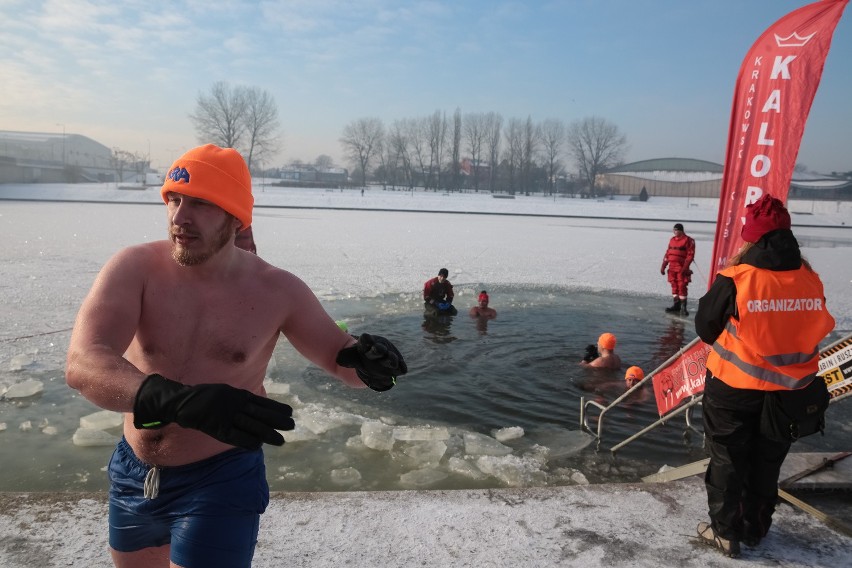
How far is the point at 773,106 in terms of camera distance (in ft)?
13.0

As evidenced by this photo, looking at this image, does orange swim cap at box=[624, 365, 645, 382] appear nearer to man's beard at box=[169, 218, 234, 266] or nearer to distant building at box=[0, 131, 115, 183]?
man's beard at box=[169, 218, 234, 266]

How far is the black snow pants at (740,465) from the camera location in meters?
2.73

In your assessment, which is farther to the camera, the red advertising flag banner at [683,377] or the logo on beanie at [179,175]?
the red advertising flag banner at [683,377]

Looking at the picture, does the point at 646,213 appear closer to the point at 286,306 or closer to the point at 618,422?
the point at 618,422

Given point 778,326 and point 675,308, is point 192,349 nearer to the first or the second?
point 778,326

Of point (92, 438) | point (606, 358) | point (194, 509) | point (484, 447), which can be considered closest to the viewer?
point (194, 509)

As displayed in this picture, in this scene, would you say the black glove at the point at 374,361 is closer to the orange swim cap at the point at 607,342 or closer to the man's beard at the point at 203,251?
the man's beard at the point at 203,251

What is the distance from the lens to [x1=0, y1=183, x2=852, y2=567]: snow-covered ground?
2693 mm

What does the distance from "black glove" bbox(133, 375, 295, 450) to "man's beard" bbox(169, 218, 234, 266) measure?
475 millimetres

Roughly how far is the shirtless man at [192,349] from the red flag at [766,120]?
2913 mm

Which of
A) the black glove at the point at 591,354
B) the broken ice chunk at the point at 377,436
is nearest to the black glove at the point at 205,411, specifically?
the broken ice chunk at the point at 377,436

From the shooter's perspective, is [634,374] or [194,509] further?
[634,374]

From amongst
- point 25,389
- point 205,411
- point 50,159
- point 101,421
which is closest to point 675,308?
point 101,421

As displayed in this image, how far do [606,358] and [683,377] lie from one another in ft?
11.6
